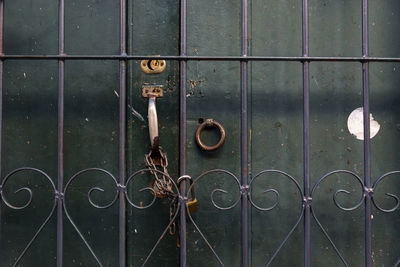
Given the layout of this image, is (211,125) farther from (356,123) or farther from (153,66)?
(356,123)

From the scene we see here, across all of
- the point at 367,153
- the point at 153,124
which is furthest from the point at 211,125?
the point at 367,153

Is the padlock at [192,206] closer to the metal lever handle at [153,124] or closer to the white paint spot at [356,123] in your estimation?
the metal lever handle at [153,124]

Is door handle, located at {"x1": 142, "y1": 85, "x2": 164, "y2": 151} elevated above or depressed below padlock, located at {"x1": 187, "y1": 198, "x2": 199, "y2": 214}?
above

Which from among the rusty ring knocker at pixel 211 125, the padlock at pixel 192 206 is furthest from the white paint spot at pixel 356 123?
the padlock at pixel 192 206

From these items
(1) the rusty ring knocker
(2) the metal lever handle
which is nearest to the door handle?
(2) the metal lever handle

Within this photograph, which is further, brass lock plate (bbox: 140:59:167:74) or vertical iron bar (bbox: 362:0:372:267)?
brass lock plate (bbox: 140:59:167:74)

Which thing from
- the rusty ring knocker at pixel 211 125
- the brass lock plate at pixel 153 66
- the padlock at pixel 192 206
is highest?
the brass lock plate at pixel 153 66

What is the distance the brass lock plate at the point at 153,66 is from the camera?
4.71 ft

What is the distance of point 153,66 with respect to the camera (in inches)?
56.5

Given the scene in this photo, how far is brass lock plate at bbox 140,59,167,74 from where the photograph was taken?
4.71 ft

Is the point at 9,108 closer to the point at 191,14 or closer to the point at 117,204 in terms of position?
the point at 117,204

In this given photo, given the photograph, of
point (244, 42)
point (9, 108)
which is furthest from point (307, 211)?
point (9, 108)

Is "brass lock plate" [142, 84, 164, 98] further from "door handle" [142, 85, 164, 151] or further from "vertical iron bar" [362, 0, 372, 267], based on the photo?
"vertical iron bar" [362, 0, 372, 267]

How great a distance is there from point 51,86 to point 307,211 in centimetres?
94
